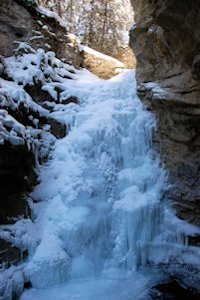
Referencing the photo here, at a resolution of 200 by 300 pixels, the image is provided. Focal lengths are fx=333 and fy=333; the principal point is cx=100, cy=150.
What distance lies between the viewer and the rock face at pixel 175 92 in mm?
5715

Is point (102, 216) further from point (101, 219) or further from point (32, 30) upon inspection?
point (32, 30)

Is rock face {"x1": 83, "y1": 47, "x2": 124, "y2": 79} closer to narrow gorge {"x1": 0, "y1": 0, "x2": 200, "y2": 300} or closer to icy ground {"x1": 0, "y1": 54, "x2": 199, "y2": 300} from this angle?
narrow gorge {"x1": 0, "y1": 0, "x2": 200, "y2": 300}

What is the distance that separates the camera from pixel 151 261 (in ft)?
20.7

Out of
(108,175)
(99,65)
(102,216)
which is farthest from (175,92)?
(99,65)

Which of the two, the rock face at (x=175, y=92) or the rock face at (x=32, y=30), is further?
the rock face at (x=32, y=30)

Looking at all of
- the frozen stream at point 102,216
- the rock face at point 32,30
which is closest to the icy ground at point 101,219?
the frozen stream at point 102,216

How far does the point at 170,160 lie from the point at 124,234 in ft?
6.27

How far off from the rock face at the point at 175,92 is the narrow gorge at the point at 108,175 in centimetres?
2

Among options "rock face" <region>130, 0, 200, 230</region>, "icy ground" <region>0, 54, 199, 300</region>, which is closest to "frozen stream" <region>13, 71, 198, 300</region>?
"icy ground" <region>0, 54, 199, 300</region>

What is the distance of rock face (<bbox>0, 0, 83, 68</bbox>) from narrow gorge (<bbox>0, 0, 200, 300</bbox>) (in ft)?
2.53

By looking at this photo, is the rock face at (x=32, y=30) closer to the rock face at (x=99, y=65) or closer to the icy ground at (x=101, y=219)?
the rock face at (x=99, y=65)

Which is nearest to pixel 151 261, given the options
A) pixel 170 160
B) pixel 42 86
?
pixel 170 160

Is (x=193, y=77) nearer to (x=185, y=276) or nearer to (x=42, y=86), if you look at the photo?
(x=185, y=276)

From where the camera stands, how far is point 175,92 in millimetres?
6555
